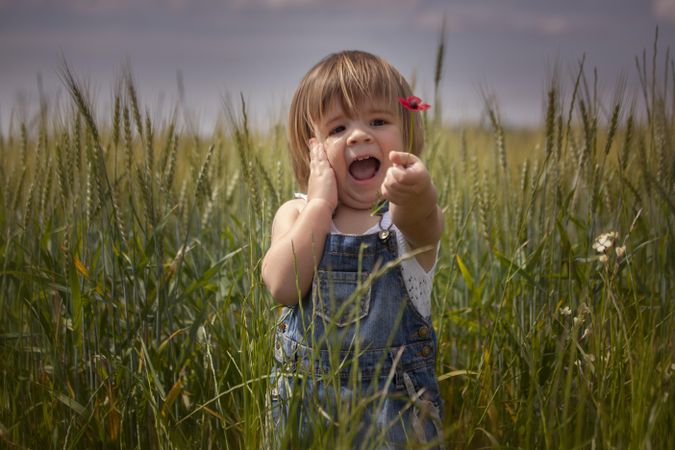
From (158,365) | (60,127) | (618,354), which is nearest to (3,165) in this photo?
(60,127)

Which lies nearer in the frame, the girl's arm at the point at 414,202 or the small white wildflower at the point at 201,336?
the girl's arm at the point at 414,202

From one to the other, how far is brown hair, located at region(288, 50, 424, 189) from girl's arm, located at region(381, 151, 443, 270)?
9.3 inches

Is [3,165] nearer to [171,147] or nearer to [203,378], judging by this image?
[171,147]

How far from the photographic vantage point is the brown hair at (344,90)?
159 cm

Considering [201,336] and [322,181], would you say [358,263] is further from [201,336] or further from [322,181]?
[201,336]

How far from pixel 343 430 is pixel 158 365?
87 cm

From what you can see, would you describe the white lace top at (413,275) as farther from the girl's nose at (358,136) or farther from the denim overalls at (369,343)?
the girl's nose at (358,136)

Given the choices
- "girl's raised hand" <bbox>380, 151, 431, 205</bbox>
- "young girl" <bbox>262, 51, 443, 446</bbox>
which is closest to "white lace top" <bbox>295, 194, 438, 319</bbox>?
"young girl" <bbox>262, 51, 443, 446</bbox>

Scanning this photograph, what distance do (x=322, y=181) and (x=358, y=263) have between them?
0.66 feet

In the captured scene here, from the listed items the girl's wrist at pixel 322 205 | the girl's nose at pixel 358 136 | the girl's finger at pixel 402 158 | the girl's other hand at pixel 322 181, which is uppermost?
the girl's nose at pixel 358 136

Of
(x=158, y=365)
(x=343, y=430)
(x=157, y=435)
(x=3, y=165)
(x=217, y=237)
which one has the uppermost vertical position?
(x=3, y=165)

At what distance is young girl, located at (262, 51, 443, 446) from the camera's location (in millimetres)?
1492

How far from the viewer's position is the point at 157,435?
1.77 m

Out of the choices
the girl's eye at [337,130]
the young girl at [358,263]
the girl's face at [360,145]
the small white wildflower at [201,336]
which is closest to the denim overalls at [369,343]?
the young girl at [358,263]
